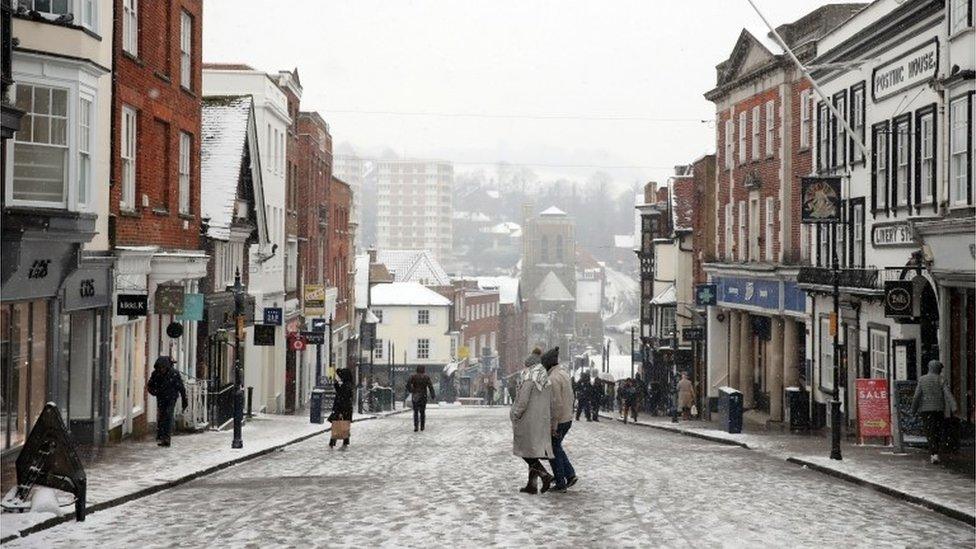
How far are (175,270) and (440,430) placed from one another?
29.3ft

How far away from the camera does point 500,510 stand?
15.2 meters

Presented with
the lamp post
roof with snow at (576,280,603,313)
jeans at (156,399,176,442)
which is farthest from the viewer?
roof with snow at (576,280,603,313)

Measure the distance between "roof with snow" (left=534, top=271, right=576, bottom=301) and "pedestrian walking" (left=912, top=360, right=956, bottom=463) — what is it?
489 feet

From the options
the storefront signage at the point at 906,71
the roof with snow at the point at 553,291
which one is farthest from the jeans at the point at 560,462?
the roof with snow at the point at 553,291

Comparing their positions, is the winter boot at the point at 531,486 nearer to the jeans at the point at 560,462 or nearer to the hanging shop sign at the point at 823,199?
the jeans at the point at 560,462

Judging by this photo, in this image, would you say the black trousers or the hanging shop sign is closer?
the black trousers

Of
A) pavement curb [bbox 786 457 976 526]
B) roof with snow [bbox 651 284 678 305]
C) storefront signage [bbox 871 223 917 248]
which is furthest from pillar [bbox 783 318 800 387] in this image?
roof with snow [bbox 651 284 678 305]

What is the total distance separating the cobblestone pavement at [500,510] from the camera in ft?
43.4

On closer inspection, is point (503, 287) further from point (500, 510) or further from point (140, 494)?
point (500, 510)

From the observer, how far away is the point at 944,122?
26750mm

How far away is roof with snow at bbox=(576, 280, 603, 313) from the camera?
582ft

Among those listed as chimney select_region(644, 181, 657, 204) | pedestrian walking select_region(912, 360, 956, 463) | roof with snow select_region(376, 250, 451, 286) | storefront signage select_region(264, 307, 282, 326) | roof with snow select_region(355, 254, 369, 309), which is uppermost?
chimney select_region(644, 181, 657, 204)

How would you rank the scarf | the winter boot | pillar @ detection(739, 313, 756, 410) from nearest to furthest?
the scarf
the winter boot
pillar @ detection(739, 313, 756, 410)

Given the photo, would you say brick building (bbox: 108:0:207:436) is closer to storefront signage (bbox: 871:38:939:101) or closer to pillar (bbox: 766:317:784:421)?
storefront signage (bbox: 871:38:939:101)
